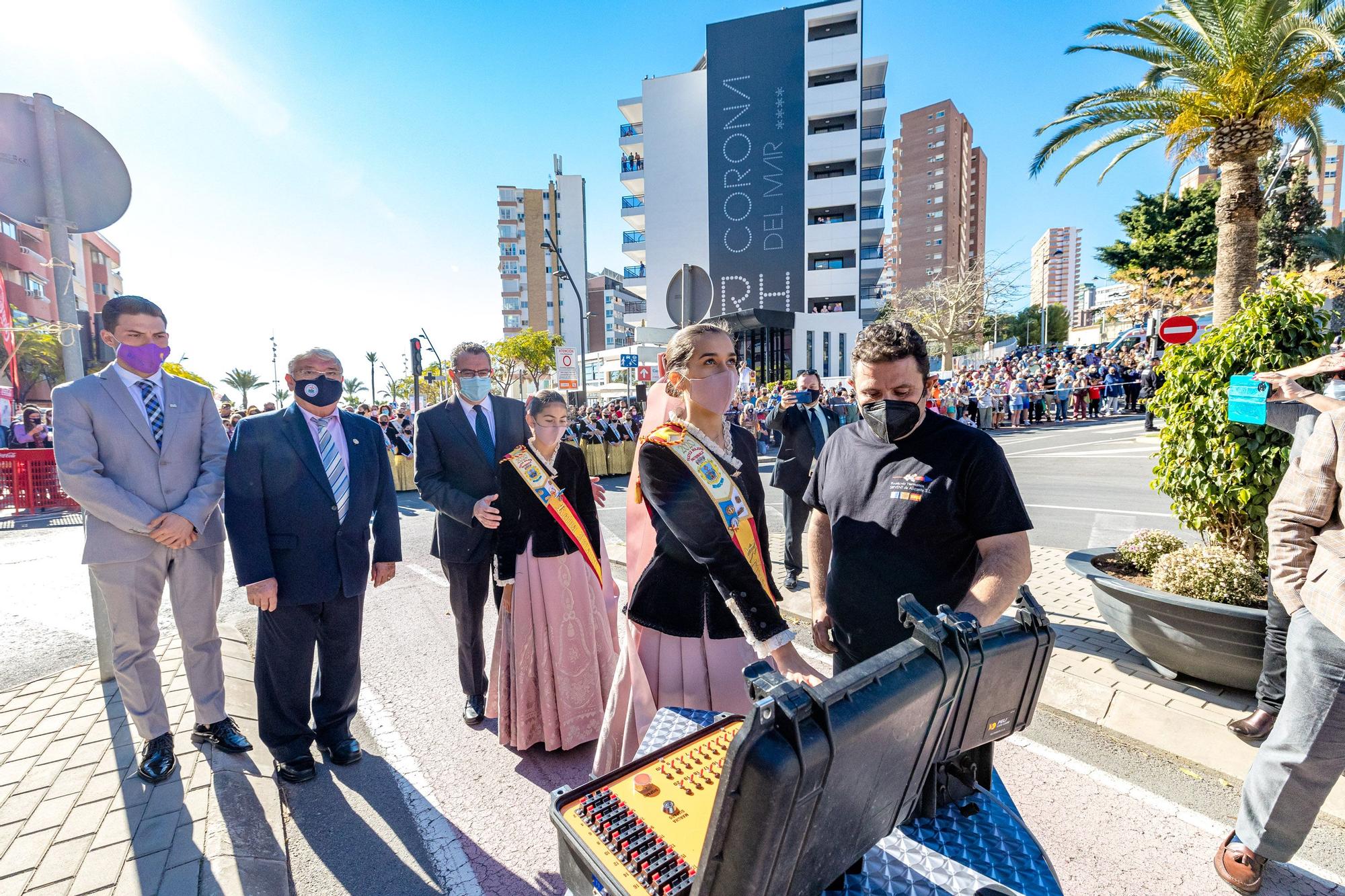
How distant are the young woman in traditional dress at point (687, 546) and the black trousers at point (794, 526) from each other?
390 cm

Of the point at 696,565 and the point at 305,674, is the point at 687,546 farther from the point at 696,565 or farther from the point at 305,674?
the point at 305,674

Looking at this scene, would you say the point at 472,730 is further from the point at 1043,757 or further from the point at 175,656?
the point at 1043,757

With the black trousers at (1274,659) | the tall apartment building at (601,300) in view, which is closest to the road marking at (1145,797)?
the black trousers at (1274,659)

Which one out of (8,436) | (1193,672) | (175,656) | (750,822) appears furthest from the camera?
(8,436)

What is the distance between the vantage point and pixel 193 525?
3188 millimetres

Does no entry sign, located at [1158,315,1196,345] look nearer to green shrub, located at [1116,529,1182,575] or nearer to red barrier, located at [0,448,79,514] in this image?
green shrub, located at [1116,529,1182,575]

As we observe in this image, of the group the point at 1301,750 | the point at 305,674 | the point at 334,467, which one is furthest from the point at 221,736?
the point at 1301,750

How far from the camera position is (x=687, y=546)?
1916 millimetres

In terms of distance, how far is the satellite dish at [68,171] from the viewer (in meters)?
3.71

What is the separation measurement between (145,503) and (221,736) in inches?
51.4

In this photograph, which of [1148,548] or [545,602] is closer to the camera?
[545,602]

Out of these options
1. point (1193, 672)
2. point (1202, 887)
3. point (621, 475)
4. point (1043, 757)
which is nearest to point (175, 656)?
point (1043, 757)

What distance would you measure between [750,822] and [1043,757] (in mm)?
3232

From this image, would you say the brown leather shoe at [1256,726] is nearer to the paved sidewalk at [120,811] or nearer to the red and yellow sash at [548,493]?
the red and yellow sash at [548,493]
